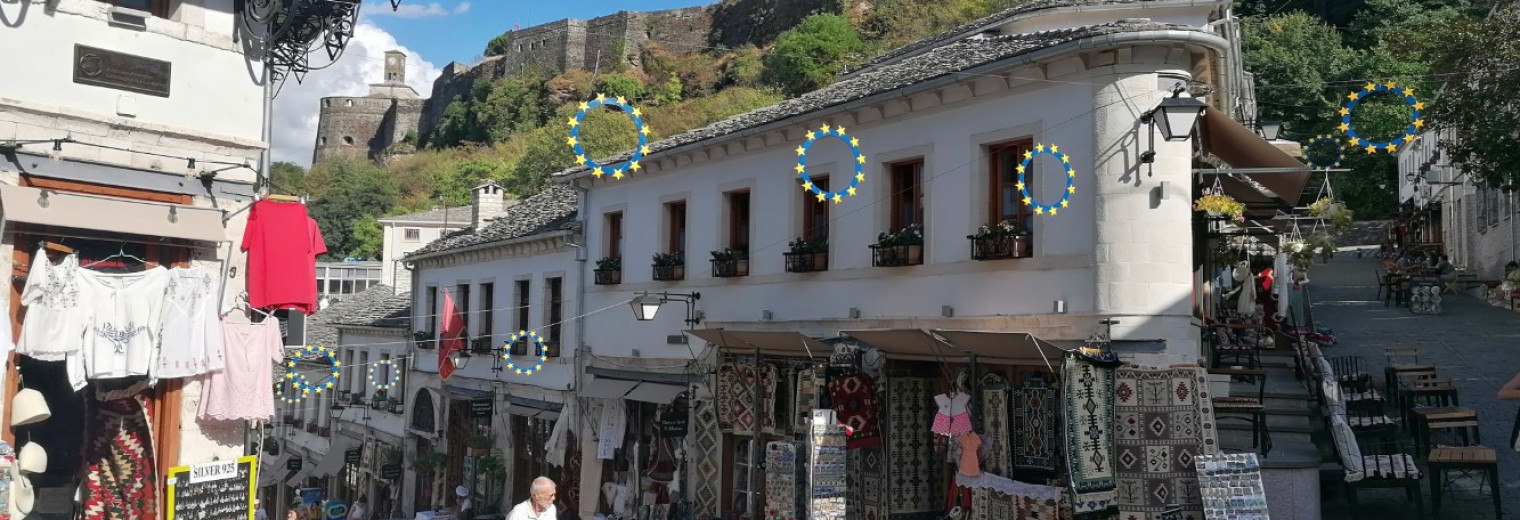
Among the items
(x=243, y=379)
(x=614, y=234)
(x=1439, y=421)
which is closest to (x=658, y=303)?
(x=614, y=234)

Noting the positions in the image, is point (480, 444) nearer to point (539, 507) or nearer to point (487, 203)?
point (487, 203)

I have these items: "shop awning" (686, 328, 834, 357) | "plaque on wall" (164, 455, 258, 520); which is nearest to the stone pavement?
"shop awning" (686, 328, 834, 357)

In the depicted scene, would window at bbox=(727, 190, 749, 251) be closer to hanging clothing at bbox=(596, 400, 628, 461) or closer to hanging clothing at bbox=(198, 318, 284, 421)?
hanging clothing at bbox=(596, 400, 628, 461)

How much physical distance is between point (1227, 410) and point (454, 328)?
1625cm

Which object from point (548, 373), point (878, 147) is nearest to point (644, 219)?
point (548, 373)

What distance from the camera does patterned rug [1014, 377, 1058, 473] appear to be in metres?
12.6

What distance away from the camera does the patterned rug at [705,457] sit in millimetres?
17672

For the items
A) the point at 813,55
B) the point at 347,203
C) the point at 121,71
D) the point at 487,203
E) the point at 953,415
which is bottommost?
the point at 953,415

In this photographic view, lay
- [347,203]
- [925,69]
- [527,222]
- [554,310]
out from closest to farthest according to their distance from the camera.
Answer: [925,69]
[554,310]
[527,222]
[347,203]

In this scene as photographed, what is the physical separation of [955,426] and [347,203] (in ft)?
223

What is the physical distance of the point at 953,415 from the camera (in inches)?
512

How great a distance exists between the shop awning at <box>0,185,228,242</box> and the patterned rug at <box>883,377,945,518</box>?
757 cm

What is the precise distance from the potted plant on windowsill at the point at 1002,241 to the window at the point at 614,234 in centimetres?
859

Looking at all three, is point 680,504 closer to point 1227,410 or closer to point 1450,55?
point 1227,410
